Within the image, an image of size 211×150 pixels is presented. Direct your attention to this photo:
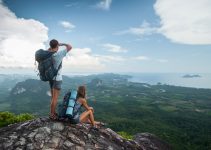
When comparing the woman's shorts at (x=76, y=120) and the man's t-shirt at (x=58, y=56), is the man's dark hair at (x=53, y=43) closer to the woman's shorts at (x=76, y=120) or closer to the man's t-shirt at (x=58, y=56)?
the man's t-shirt at (x=58, y=56)

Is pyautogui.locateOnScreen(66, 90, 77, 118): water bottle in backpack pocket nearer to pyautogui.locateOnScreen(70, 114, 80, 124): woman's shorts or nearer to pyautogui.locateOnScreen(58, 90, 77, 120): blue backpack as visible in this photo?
pyautogui.locateOnScreen(58, 90, 77, 120): blue backpack

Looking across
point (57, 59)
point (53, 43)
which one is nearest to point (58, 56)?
point (57, 59)

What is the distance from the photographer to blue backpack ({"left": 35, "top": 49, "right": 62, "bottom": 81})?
1173 centimetres

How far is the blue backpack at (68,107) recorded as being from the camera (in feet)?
40.0

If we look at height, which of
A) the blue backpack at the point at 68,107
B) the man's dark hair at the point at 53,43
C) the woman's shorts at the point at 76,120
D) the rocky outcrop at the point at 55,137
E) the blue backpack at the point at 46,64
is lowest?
the rocky outcrop at the point at 55,137

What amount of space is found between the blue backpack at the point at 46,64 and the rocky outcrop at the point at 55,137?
8.14ft

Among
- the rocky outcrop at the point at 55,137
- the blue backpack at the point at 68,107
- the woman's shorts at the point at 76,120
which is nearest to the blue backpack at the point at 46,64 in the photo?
the blue backpack at the point at 68,107

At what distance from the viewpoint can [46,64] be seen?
38.5ft

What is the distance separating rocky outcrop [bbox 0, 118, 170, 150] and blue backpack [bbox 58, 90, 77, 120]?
1.92ft

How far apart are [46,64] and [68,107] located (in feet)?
7.56

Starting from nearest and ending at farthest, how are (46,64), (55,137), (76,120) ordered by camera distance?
(46,64) < (55,137) < (76,120)

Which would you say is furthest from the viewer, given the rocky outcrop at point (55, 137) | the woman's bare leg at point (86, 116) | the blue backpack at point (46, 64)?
the woman's bare leg at point (86, 116)

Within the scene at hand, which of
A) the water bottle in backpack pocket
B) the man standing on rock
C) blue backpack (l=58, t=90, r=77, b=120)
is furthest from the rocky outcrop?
the man standing on rock

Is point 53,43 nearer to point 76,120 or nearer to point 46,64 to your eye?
point 46,64
